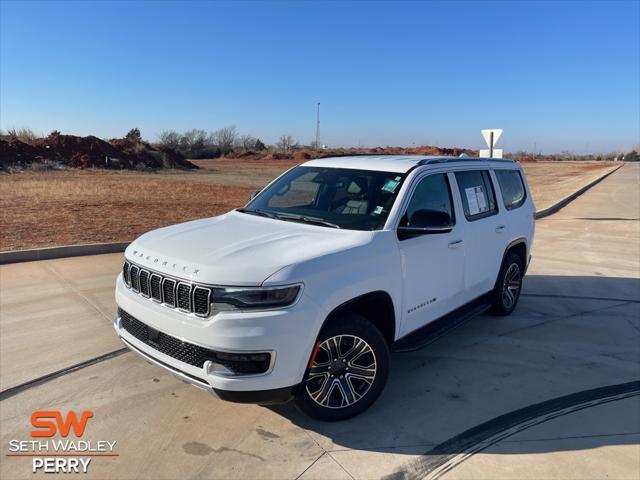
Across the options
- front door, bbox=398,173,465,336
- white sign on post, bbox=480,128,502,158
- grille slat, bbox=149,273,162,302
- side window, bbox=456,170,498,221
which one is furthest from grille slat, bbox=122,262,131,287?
white sign on post, bbox=480,128,502,158

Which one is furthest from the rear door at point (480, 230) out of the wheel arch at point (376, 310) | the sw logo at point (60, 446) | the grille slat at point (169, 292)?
the sw logo at point (60, 446)

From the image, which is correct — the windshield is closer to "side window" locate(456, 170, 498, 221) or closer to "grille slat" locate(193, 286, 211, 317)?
"side window" locate(456, 170, 498, 221)

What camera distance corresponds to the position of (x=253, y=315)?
2969 mm

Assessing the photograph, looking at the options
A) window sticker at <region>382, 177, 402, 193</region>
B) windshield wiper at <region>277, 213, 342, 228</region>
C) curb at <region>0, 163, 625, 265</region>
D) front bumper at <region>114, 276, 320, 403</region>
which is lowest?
curb at <region>0, 163, 625, 265</region>

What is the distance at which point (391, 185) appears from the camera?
13.6 ft

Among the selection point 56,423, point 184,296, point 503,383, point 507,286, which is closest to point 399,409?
point 503,383

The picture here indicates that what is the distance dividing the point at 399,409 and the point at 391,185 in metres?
1.80

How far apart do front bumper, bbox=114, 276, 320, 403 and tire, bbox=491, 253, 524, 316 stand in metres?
3.14

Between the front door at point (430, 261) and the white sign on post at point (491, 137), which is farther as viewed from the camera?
the white sign on post at point (491, 137)

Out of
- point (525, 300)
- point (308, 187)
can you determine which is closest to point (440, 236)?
point (308, 187)

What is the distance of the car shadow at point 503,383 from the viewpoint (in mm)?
3445

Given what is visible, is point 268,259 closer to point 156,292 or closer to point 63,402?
point 156,292

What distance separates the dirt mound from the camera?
121 feet

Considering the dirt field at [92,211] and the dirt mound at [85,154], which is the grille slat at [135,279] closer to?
the dirt field at [92,211]
